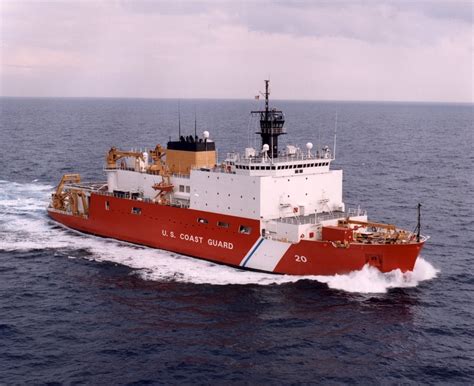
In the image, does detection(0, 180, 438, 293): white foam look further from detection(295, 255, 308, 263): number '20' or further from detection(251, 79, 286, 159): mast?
detection(251, 79, 286, 159): mast

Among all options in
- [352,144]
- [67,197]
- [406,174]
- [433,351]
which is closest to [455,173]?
[406,174]

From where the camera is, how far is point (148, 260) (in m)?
35.8

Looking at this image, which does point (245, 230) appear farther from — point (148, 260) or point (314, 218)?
point (148, 260)

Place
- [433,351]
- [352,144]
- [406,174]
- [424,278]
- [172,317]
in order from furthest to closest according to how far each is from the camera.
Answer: [352,144] → [406,174] → [424,278] → [172,317] → [433,351]

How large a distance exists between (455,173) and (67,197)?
144 ft

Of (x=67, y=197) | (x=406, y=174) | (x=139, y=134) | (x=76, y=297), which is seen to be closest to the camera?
(x=76, y=297)

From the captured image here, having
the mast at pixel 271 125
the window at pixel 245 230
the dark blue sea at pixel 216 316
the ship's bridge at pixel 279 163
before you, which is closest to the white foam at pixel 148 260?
the dark blue sea at pixel 216 316

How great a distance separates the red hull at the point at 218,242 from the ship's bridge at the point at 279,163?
2852 mm

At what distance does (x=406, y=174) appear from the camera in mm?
66375

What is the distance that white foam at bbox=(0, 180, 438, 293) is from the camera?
3067 cm

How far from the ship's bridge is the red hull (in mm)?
2852

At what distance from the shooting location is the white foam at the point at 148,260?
30.7m

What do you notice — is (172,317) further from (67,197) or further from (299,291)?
(67,197)

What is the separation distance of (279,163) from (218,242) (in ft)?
18.8
